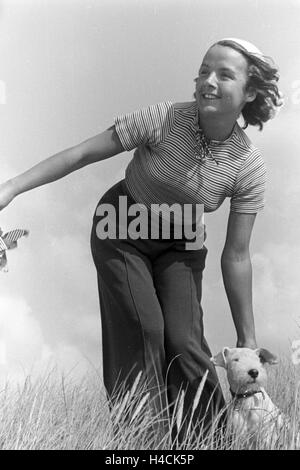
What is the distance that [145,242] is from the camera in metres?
3.30

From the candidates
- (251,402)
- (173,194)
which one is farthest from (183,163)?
(251,402)

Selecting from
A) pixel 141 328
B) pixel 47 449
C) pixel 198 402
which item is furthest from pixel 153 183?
pixel 47 449

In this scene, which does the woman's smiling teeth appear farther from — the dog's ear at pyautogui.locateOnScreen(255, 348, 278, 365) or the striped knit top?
the dog's ear at pyautogui.locateOnScreen(255, 348, 278, 365)

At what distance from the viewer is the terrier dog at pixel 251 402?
3.10m

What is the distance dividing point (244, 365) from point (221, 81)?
3.52ft

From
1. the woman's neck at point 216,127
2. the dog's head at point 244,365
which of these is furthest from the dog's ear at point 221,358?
the woman's neck at point 216,127

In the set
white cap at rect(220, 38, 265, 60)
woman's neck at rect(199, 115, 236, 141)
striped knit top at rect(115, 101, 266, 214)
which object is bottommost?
striped knit top at rect(115, 101, 266, 214)

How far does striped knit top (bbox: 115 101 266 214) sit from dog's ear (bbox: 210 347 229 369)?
0.56 metres

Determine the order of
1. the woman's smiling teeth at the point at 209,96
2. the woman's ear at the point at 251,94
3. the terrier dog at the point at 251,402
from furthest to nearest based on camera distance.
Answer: the woman's ear at the point at 251,94, the woman's smiling teeth at the point at 209,96, the terrier dog at the point at 251,402

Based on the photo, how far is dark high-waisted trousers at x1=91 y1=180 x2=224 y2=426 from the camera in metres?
3.26

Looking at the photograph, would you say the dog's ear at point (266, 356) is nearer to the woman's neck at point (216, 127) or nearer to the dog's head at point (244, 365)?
the dog's head at point (244, 365)

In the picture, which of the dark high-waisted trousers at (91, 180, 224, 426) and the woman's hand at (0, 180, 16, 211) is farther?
the dark high-waisted trousers at (91, 180, 224, 426)

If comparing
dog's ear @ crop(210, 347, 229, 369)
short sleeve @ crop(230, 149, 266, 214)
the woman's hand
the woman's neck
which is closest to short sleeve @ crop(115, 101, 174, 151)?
the woman's neck
